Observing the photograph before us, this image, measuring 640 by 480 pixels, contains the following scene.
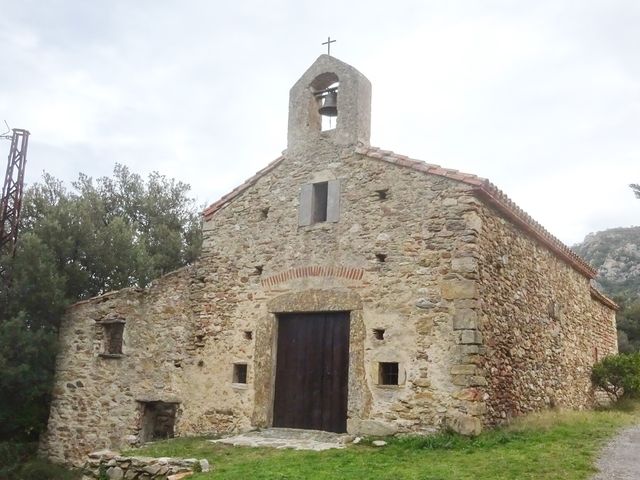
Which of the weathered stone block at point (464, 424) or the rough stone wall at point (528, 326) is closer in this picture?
the weathered stone block at point (464, 424)

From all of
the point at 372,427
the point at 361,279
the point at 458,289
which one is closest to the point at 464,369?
the point at 458,289

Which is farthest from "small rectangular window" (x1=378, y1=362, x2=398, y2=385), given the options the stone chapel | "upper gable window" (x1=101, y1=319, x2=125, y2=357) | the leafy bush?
the leafy bush

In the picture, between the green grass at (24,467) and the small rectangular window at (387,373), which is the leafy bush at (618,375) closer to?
the small rectangular window at (387,373)

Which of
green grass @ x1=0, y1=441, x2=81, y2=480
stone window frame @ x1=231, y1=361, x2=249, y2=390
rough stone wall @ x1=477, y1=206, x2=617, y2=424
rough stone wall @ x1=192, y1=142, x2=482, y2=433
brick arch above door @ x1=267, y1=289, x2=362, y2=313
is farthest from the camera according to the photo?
green grass @ x1=0, y1=441, x2=81, y2=480

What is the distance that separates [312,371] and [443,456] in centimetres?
325

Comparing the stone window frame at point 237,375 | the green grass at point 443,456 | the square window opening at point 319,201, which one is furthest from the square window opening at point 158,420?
the square window opening at point 319,201

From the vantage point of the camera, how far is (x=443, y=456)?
8.41 metres

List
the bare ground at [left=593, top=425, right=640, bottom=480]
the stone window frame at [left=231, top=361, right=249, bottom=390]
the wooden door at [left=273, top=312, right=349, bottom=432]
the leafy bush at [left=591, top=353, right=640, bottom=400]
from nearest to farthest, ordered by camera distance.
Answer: the bare ground at [left=593, top=425, right=640, bottom=480] → the wooden door at [left=273, top=312, right=349, bottom=432] → the stone window frame at [left=231, top=361, right=249, bottom=390] → the leafy bush at [left=591, top=353, right=640, bottom=400]

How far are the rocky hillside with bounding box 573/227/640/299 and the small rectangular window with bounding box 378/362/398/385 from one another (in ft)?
92.2

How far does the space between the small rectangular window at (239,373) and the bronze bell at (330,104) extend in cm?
509

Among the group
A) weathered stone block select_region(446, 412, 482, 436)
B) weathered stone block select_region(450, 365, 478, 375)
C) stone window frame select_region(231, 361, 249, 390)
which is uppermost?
weathered stone block select_region(450, 365, 478, 375)

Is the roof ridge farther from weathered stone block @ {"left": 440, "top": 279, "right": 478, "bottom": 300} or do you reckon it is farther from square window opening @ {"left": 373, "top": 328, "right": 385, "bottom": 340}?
square window opening @ {"left": 373, "top": 328, "right": 385, "bottom": 340}

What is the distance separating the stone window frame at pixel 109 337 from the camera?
521 inches

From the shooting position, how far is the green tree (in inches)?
527
